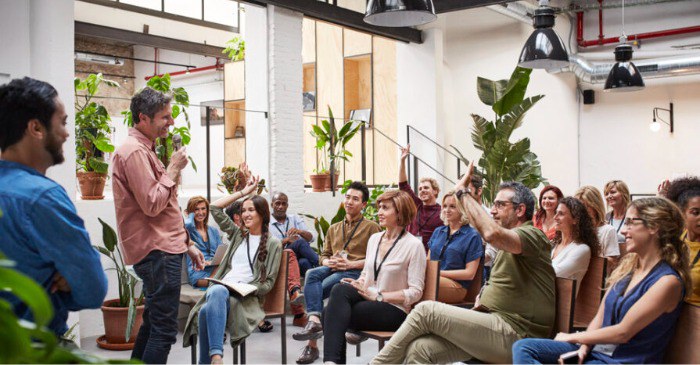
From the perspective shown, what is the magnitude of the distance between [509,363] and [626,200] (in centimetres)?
265

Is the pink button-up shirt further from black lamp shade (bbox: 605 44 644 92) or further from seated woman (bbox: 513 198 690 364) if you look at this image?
black lamp shade (bbox: 605 44 644 92)

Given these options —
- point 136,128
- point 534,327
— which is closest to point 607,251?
point 534,327

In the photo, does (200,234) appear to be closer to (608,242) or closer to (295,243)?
(295,243)

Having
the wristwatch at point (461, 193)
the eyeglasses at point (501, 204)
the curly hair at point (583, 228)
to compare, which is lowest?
the curly hair at point (583, 228)

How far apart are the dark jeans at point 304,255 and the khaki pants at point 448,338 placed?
2929mm

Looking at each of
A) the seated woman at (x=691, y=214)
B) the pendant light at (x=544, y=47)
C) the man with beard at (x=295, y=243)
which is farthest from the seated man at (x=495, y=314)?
the pendant light at (x=544, y=47)

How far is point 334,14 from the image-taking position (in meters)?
8.02

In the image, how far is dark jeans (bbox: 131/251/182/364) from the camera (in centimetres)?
303

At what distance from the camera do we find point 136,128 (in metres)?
3.18

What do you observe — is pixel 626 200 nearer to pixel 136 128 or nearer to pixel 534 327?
pixel 534 327

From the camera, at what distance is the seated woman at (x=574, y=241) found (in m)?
3.67

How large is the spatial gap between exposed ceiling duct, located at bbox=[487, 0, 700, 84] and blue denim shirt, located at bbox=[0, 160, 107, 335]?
8.15 meters

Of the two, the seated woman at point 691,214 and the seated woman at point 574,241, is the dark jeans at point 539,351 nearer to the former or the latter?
the seated woman at point 691,214

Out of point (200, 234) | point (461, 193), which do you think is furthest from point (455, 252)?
point (200, 234)
